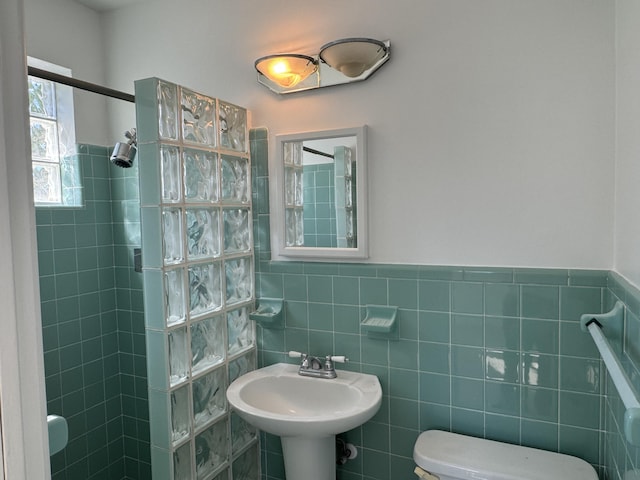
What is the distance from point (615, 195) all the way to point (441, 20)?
36.0 inches

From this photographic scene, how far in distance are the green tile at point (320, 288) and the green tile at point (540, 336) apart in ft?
2.63

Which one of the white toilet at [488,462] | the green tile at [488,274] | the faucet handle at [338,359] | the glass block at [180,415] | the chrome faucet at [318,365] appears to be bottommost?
the white toilet at [488,462]

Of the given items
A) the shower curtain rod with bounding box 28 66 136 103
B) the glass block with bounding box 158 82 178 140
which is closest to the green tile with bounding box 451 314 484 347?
the glass block with bounding box 158 82 178 140

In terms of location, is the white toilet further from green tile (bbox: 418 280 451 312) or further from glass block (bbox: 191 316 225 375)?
glass block (bbox: 191 316 225 375)

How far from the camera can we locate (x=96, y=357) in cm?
238

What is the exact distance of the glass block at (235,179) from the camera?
6.31 ft

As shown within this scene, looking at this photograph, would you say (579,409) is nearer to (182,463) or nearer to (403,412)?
(403,412)

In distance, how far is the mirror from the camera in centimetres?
183

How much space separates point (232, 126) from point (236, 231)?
0.49 m

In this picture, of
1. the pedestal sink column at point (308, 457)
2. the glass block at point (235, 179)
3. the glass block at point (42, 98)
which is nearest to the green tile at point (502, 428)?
the pedestal sink column at point (308, 457)

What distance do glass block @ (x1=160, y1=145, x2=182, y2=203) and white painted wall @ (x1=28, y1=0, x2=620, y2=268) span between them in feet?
1.83

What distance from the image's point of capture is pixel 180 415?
5.48 feet

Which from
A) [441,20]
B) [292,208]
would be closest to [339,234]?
[292,208]

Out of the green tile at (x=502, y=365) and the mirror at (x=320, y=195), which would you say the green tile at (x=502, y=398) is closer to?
the green tile at (x=502, y=365)
